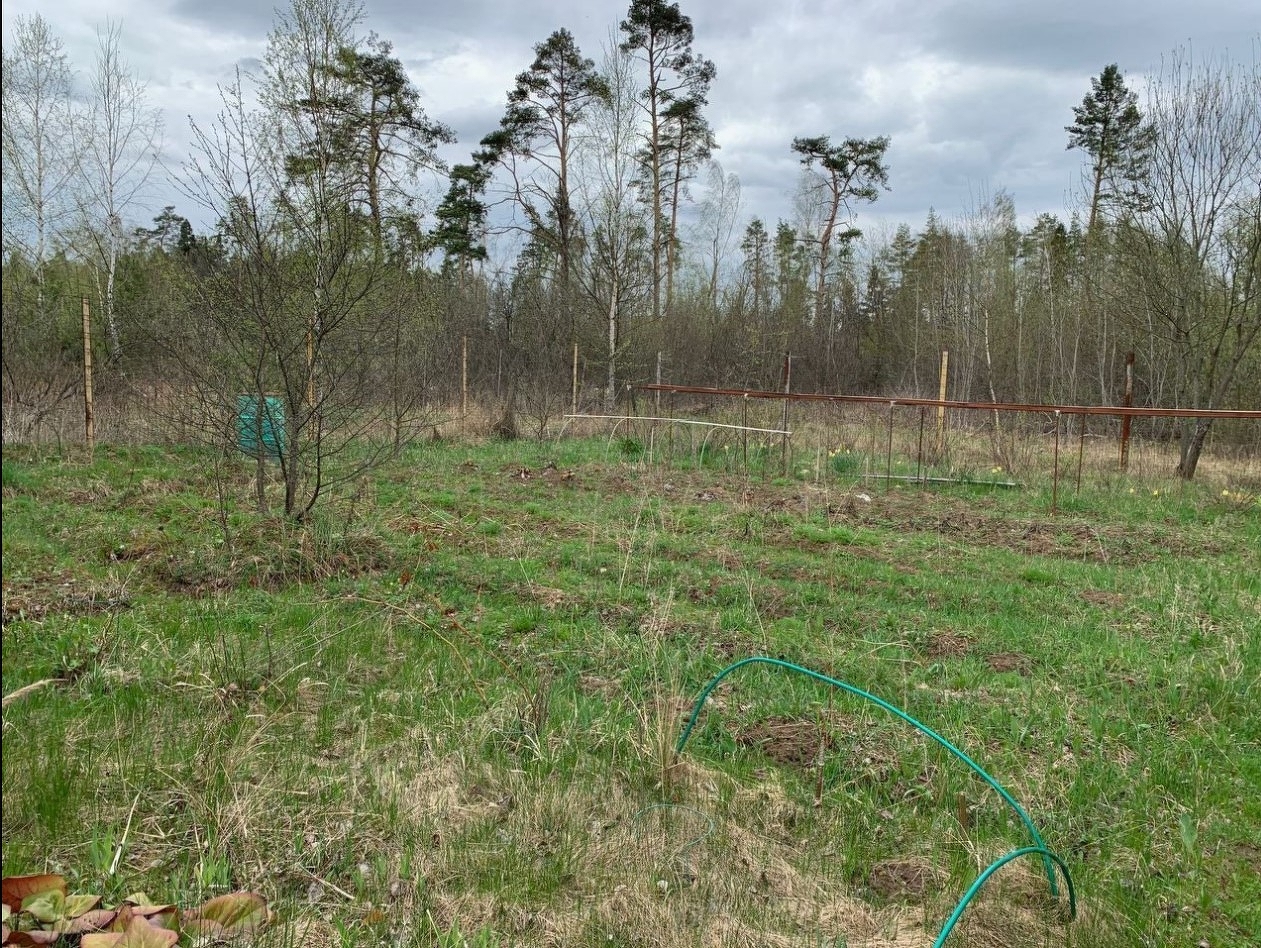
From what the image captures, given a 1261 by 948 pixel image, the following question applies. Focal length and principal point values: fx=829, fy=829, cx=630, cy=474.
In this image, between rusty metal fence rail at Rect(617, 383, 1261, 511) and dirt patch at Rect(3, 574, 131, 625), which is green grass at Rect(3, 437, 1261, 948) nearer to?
dirt patch at Rect(3, 574, 131, 625)

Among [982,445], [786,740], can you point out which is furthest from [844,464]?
[786,740]

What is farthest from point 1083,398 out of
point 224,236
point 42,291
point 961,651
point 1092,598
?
point 42,291

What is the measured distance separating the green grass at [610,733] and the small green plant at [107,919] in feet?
0.55

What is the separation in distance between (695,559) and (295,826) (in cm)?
435

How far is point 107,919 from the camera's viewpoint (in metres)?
2.00

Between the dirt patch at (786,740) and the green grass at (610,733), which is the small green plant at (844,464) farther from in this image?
the dirt patch at (786,740)

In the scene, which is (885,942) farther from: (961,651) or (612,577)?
(612,577)

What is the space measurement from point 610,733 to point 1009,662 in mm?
2518

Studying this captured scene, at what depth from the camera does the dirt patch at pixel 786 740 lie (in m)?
3.67

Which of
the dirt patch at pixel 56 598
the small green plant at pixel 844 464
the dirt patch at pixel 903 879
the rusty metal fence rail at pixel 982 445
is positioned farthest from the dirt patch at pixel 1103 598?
the dirt patch at pixel 56 598

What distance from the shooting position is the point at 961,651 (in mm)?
4906

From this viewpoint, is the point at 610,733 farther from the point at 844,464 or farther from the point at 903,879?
the point at 844,464

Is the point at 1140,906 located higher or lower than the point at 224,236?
lower

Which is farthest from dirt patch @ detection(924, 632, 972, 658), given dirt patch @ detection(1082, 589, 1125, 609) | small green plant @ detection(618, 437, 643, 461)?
small green plant @ detection(618, 437, 643, 461)
